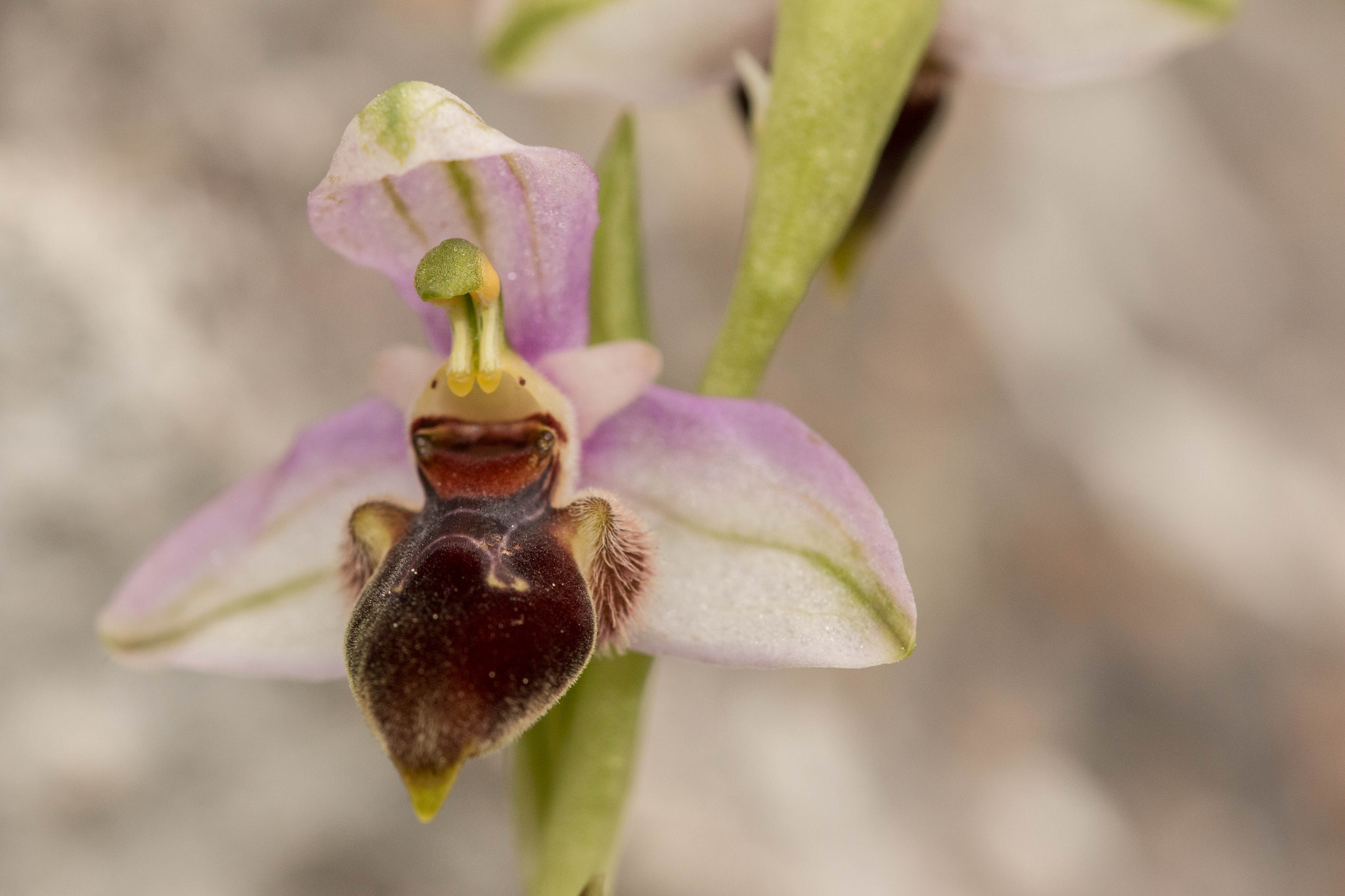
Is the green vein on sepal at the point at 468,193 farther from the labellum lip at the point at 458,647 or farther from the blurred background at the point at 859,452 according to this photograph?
the blurred background at the point at 859,452

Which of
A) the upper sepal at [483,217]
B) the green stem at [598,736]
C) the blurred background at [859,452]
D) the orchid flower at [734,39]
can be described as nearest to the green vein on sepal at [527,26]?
the orchid flower at [734,39]

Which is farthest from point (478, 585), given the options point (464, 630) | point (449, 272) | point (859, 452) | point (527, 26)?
point (859, 452)

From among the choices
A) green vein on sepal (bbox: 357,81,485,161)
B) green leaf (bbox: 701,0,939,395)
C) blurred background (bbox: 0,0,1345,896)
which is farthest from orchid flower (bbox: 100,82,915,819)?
blurred background (bbox: 0,0,1345,896)

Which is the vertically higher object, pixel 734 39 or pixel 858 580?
pixel 734 39

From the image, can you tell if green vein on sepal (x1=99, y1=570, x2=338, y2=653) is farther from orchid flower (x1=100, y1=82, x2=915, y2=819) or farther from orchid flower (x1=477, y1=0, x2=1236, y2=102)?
orchid flower (x1=477, y1=0, x2=1236, y2=102)

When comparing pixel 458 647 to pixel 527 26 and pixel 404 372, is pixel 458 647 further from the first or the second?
pixel 527 26

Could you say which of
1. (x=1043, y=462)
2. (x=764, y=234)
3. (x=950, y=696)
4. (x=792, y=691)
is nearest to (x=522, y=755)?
(x=764, y=234)

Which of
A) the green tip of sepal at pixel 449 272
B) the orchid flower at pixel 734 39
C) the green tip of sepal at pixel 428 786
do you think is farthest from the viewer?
the orchid flower at pixel 734 39
